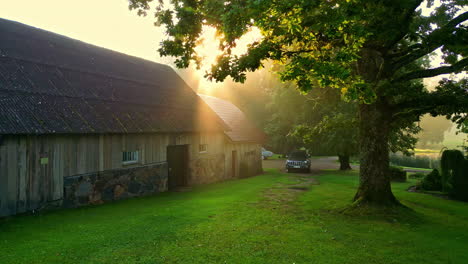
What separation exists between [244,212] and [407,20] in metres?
8.45

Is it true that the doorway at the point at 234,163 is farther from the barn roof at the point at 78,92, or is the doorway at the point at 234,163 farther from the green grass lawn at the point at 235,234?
the green grass lawn at the point at 235,234

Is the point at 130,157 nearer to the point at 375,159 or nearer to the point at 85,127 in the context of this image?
the point at 85,127

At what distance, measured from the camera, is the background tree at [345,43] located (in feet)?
28.9

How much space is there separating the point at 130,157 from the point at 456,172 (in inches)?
640

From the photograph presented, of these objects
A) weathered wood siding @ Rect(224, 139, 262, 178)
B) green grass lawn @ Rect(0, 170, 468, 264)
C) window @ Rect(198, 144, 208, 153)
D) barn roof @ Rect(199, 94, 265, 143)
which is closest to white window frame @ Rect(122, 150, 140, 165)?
green grass lawn @ Rect(0, 170, 468, 264)

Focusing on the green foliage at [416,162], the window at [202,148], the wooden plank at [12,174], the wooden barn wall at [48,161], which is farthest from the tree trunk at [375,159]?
the green foliage at [416,162]

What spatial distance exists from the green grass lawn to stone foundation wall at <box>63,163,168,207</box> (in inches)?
32.3

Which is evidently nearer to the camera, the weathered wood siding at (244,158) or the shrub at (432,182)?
the shrub at (432,182)

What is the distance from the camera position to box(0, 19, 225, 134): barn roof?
1230 cm

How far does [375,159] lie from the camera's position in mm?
12344

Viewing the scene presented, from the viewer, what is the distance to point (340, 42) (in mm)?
11211

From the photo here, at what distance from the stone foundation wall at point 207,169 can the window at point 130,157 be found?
15.8ft

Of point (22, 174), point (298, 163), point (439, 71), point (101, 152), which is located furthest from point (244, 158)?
point (22, 174)

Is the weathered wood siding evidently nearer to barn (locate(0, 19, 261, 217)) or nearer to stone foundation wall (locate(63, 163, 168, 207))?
barn (locate(0, 19, 261, 217))
